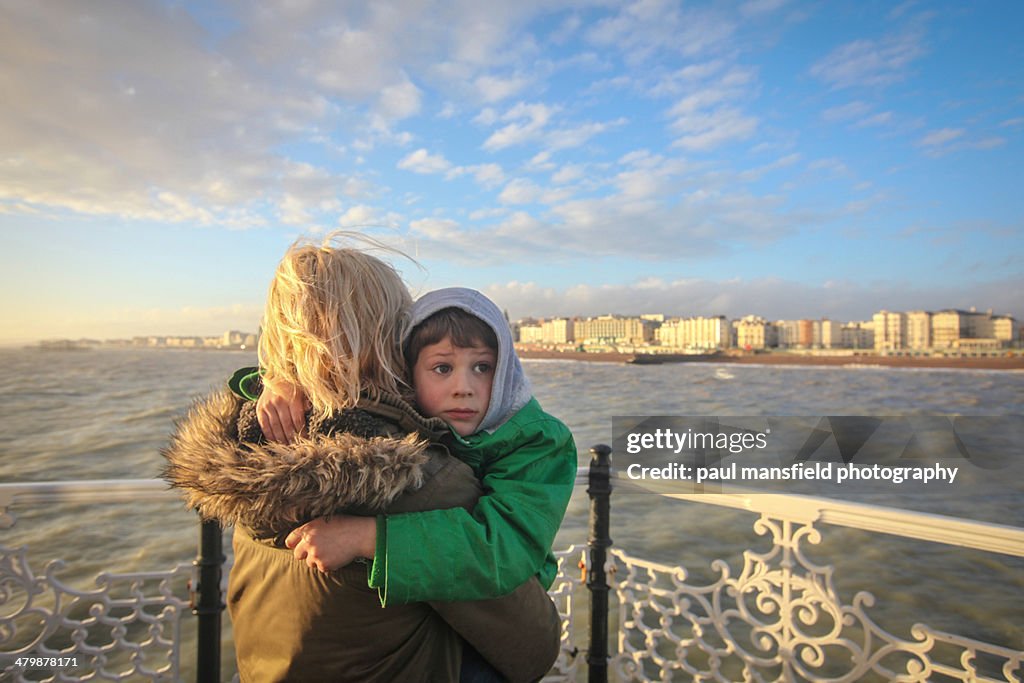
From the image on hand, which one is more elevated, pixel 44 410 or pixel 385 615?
pixel 385 615

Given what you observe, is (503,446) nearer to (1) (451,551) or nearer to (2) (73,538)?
(1) (451,551)

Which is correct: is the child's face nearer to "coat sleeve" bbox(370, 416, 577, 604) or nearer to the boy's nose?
the boy's nose

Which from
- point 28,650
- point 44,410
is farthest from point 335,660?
point 44,410

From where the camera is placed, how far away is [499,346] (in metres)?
1.32

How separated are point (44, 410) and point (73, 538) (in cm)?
2095

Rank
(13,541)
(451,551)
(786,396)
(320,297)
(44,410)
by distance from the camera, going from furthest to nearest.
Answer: (786,396) → (44,410) → (13,541) → (320,297) → (451,551)

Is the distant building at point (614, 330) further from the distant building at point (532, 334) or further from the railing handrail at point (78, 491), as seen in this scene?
the railing handrail at point (78, 491)

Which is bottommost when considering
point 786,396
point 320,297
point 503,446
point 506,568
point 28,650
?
point 786,396

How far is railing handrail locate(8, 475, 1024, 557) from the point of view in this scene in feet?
6.18

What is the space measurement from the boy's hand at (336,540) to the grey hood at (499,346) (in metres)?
0.36

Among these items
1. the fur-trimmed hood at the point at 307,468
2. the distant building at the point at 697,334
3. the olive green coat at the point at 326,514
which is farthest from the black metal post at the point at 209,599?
the distant building at the point at 697,334

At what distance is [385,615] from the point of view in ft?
3.58

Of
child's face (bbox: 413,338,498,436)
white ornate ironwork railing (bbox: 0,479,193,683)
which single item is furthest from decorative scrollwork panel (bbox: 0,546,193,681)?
child's face (bbox: 413,338,498,436)

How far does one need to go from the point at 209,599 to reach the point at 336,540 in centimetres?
141
